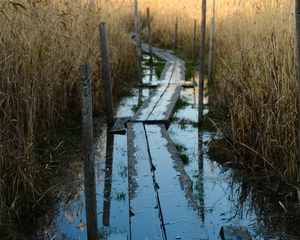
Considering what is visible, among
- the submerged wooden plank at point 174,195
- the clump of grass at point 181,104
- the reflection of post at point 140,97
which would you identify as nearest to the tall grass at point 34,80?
the reflection of post at point 140,97

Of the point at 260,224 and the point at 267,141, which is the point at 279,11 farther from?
the point at 260,224

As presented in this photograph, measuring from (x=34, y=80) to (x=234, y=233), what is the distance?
78.7 inches

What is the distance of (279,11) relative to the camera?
5.20 m

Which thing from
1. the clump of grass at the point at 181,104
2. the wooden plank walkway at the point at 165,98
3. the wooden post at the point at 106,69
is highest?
the wooden post at the point at 106,69

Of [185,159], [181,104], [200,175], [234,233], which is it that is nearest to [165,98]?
[181,104]

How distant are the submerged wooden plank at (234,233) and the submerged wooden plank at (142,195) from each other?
413 millimetres

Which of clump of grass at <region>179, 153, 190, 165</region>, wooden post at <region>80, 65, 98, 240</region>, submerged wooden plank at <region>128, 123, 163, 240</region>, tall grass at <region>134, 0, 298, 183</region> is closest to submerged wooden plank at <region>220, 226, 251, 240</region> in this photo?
submerged wooden plank at <region>128, 123, 163, 240</region>

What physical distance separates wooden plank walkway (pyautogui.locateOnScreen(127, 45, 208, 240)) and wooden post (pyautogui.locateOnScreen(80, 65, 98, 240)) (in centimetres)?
34

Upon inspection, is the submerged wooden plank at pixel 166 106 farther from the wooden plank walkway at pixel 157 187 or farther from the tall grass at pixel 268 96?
the tall grass at pixel 268 96

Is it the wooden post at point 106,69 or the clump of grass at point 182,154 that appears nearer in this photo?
the clump of grass at point 182,154

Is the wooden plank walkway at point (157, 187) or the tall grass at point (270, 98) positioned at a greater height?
the tall grass at point (270, 98)

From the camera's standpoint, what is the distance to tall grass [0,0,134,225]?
351 cm

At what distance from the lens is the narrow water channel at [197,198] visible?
3467mm

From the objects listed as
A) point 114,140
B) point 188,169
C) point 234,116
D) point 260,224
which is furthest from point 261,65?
point 114,140
